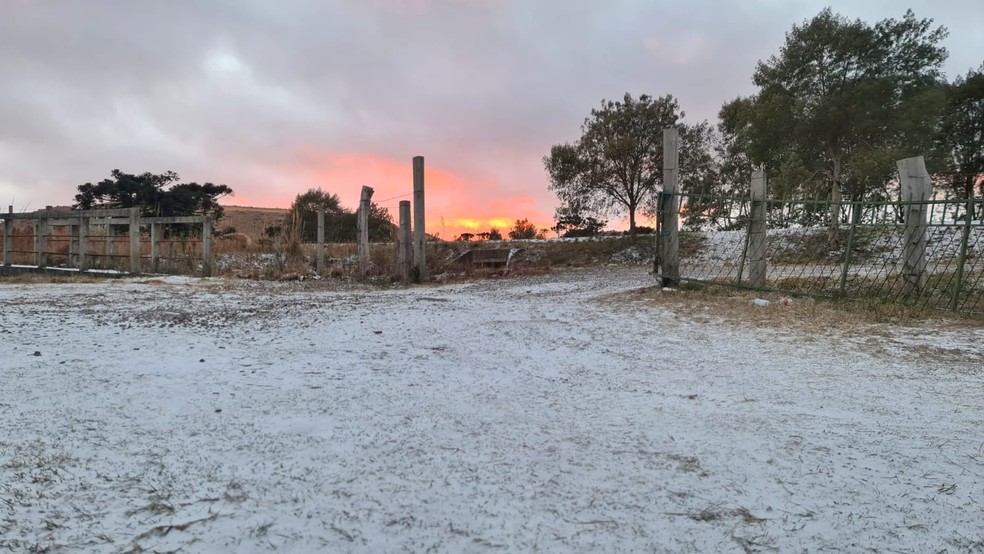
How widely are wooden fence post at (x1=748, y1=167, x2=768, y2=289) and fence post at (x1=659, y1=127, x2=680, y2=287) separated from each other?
39.3 inches

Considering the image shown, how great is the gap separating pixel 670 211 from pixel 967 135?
20.8 m

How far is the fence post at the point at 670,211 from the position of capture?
740cm

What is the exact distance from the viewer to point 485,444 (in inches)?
83.0

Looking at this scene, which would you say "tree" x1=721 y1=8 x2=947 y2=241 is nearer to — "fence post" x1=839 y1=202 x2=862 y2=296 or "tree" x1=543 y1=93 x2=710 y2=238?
"tree" x1=543 y1=93 x2=710 y2=238

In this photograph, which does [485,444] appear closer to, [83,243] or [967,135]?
[83,243]

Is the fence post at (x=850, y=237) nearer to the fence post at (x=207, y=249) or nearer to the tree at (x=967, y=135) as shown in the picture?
the fence post at (x=207, y=249)

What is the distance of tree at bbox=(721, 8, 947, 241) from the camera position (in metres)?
15.8

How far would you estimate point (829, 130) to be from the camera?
1664 cm

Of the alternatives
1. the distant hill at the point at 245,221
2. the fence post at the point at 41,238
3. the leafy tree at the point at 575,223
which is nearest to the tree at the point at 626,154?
the leafy tree at the point at 575,223

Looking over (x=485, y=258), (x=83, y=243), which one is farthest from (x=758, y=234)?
(x=83, y=243)

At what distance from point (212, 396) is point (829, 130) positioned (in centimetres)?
1973

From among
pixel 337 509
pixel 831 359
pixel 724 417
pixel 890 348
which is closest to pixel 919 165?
pixel 890 348

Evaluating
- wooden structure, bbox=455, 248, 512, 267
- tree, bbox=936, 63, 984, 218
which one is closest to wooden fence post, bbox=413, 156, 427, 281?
wooden structure, bbox=455, 248, 512, 267

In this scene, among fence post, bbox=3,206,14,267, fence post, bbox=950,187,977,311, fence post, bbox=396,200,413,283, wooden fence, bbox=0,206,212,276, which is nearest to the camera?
fence post, bbox=950,187,977,311
